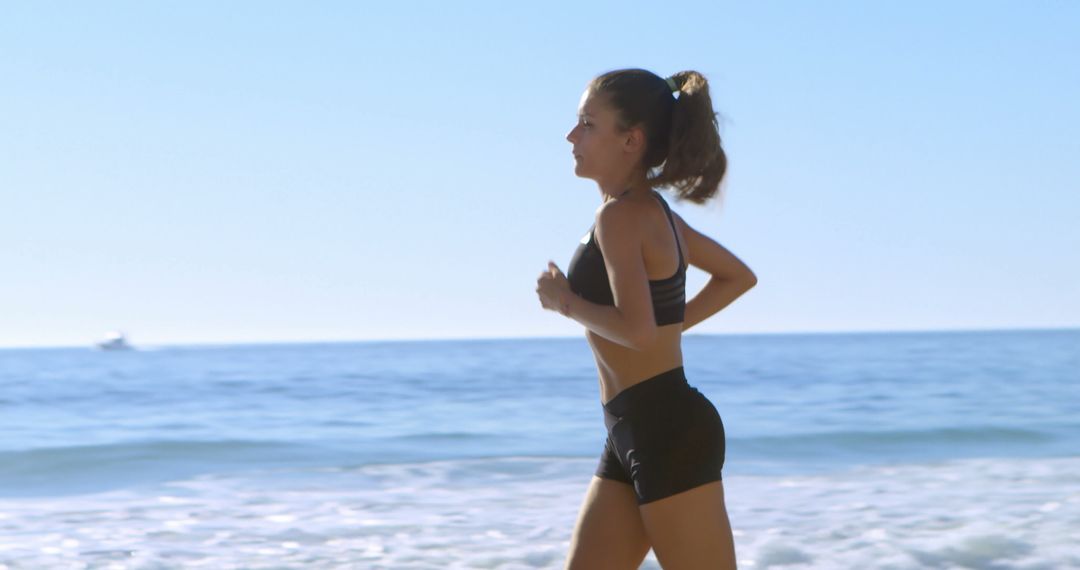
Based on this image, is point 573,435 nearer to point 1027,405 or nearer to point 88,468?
point 88,468

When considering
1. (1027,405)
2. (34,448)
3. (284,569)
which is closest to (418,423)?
(34,448)

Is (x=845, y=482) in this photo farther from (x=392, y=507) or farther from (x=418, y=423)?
(x=418, y=423)

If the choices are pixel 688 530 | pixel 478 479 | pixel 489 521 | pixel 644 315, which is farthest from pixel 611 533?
pixel 478 479

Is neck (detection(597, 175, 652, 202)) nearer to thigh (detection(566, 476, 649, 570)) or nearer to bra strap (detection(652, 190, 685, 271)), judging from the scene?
bra strap (detection(652, 190, 685, 271))

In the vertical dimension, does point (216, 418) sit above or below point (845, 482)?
Result: above

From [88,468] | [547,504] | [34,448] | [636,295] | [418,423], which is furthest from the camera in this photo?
[418,423]

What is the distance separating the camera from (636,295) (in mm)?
2457

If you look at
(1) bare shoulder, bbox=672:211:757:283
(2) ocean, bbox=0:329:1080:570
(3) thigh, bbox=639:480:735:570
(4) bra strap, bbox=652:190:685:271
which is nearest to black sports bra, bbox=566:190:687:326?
(4) bra strap, bbox=652:190:685:271

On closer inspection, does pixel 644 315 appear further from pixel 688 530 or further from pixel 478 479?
pixel 478 479

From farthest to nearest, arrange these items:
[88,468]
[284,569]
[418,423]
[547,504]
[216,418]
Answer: [216,418] < [418,423] < [88,468] < [547,504] < [284,569]

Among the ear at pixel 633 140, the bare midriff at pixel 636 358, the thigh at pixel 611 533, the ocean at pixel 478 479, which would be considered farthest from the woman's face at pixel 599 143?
the ocean at pixel 478 479

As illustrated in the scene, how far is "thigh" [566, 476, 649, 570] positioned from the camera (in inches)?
105

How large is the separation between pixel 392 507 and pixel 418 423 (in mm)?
7040

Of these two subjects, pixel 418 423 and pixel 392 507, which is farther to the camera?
pixel 418 423
